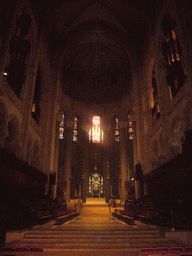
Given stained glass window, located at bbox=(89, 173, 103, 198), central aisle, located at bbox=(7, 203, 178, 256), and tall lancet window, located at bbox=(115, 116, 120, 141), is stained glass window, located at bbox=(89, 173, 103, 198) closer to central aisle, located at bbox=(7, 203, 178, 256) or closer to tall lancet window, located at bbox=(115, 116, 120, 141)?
tall lancet window, located at bbox=(115, 116, 120, 141)

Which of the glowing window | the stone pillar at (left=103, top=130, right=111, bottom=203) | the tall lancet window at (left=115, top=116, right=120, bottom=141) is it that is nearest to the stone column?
the stone pillar at (left=103, top=130, right=111, bottom=203)

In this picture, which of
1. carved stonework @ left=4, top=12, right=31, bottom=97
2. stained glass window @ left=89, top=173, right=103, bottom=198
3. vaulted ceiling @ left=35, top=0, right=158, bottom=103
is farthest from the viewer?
stained glass window @ left=89, top=173, right=103, bottom=198

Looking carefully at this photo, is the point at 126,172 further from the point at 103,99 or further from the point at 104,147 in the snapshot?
the point at 103,99

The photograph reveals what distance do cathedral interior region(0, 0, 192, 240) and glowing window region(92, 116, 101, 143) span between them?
0.16 metres

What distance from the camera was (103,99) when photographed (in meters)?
30.9

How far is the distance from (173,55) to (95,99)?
1821cm

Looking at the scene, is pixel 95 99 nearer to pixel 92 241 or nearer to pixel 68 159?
pixel 68 159

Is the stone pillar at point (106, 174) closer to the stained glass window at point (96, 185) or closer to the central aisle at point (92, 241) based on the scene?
the stained glass window at point (96, 185)

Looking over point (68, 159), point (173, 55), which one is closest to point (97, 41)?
point (173, 55)

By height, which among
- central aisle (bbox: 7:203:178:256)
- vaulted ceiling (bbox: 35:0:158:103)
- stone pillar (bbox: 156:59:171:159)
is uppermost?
vaulted ceiling (bbox: 35:0:158:103)

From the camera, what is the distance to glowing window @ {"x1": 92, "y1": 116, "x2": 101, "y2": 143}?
100.0 ft

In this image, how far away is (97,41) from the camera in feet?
85.4

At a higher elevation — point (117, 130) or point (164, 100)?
point (117, 130)

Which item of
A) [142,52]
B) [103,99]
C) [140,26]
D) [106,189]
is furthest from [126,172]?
[140,26]
